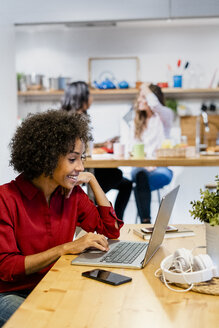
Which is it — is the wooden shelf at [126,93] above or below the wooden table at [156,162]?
above

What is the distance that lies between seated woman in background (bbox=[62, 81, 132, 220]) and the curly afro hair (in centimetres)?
228

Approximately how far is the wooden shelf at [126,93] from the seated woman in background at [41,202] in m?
4.10

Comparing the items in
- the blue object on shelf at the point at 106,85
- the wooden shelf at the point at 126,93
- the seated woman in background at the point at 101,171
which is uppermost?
the blue object on shelf at the point at 106,85

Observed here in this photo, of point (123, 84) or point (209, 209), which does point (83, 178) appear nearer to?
point (209, 209)

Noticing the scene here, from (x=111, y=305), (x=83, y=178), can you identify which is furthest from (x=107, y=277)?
(x=83, y=178)

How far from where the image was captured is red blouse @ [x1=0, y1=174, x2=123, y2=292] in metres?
1.40

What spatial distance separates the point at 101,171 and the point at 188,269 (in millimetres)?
2757

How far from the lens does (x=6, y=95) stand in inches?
158

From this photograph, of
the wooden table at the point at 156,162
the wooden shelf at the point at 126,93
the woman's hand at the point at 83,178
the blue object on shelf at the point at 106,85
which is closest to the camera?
the woman's hand at the point at 83,178

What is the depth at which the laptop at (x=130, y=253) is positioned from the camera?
1.31 meters

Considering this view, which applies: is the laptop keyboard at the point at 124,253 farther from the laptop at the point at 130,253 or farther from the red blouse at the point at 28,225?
the red blouse at the point at 28,225

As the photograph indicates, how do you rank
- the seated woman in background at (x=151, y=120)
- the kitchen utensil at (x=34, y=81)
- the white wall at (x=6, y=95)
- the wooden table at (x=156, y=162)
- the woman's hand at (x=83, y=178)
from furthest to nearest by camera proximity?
the kitchen utensil at (x=34, y=81) → the seated woman in background at (x=151, y=120) → the white wall at (x=6, y=95) → the wooden table at (x=156, y=162) → the woman's hand at (x=83, y=178)

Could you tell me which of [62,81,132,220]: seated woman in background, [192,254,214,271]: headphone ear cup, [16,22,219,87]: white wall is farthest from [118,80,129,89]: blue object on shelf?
[192,254,214,271]: headphone ear cup

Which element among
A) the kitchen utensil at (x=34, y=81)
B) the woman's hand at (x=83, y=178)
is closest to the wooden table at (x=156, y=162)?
the woman's hand at (x=83, y=178)
